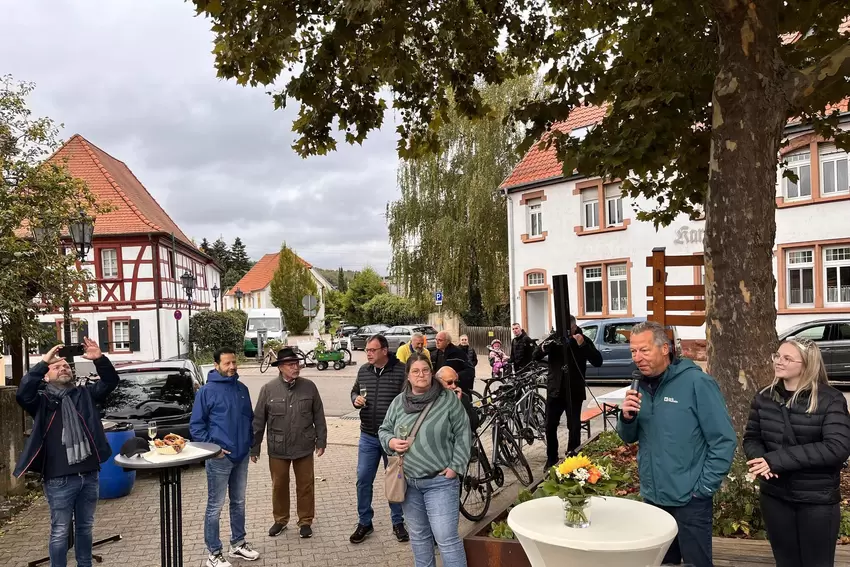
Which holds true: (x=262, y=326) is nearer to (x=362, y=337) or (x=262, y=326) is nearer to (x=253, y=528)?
(x=362, y=337)

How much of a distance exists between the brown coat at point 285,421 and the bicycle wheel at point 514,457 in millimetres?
2031

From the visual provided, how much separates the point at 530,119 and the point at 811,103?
2.79 m

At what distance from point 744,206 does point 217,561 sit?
16.9ft

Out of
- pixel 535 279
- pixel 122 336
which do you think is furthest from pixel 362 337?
pixel 535 279

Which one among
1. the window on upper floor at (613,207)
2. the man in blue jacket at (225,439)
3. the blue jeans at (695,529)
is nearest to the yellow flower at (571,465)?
the blue jeans at (695,529)

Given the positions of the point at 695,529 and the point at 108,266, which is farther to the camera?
the point at 108,266

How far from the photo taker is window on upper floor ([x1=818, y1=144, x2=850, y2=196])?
1886 centimetres

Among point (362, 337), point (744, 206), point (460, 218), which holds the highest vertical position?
point (460, 218)

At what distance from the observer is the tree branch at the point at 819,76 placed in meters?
4.91

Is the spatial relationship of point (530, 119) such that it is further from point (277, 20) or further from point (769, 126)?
point (277, 20)

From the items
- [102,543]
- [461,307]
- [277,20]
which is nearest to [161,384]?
[102,543]

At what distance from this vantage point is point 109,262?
32531 millimetres

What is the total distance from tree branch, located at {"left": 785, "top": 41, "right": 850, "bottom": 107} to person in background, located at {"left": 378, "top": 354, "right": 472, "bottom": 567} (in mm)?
3696

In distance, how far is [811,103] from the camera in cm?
652
